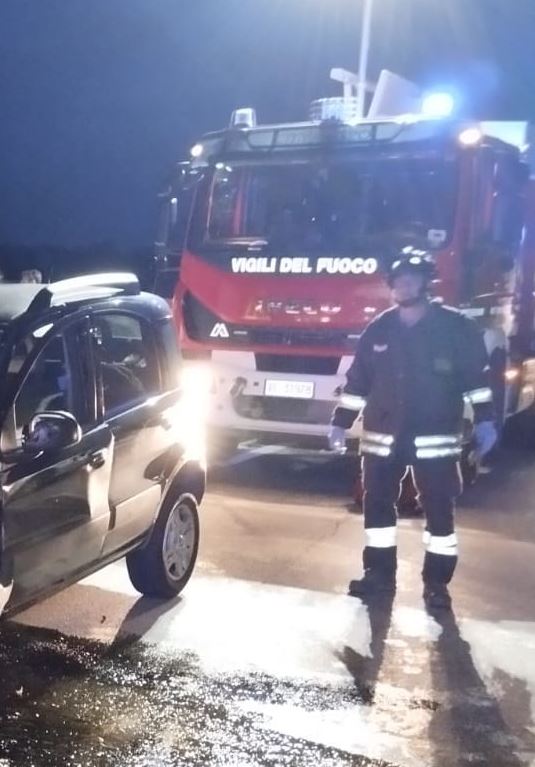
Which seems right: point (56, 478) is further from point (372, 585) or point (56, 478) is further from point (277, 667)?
point (372, 585)

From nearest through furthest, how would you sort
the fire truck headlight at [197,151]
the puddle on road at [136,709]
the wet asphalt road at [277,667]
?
the puddle on road at [136,709] < the wet asphalt road at [277,667] < the fire truck headlight at [197,151]

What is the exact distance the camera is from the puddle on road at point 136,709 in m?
3.91

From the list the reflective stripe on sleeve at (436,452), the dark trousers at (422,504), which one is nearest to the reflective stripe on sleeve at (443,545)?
the dark trousers at (422,504)

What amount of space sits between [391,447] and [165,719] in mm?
2207

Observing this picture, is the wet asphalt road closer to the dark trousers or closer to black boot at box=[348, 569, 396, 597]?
black boot at box=[348, 569, 396, 597]

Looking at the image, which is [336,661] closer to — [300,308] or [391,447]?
[391,447]

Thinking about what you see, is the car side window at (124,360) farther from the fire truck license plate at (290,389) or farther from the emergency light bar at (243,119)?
the emergency light bar at (243,119)

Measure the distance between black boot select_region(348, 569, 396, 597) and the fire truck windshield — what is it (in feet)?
10.3

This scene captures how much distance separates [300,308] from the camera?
8.62 meters

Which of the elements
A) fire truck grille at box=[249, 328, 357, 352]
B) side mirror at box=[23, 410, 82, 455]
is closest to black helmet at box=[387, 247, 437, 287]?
side mirror at box=[23, 410, 82, 455]

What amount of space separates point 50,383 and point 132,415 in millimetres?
506

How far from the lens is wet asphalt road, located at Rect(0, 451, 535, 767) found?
13.2 feet

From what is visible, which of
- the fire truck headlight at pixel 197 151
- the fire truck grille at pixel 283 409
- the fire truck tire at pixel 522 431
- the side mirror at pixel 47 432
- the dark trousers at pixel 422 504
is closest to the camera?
the side mirror at pixel 47 432

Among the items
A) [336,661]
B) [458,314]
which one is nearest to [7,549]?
[336,661]
